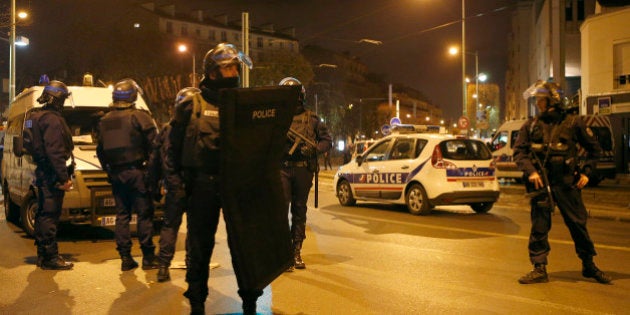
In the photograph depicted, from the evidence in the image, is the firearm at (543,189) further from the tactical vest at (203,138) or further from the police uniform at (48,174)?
the police uniform at (48,174)

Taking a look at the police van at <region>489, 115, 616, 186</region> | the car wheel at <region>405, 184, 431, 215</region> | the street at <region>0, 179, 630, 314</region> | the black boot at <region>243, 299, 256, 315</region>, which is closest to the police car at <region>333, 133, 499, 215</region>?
the car wheel at <region>405, 184, 431, 215</region>

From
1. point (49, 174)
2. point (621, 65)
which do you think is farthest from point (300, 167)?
point (621, 65)

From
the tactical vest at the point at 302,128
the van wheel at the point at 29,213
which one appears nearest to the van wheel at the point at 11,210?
the van wheel at the point at 29,213

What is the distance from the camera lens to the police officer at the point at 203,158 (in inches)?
159

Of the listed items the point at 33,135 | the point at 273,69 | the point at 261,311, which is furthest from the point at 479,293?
the point at 273,69

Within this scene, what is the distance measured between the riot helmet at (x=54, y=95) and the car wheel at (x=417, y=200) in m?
6.98

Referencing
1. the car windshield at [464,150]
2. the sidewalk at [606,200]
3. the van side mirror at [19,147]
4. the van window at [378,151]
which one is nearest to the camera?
the van side mirror at [19,147]

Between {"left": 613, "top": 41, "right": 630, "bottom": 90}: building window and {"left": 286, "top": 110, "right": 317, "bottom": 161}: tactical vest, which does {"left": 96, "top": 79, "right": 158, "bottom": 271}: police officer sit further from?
{"left": 613, "top": 41, "right": 630, "bottom": 90}: building window

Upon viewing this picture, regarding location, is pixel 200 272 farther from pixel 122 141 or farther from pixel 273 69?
pixel 273 69

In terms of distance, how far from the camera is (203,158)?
159 inches

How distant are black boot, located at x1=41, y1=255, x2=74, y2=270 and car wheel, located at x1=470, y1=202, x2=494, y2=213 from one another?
8.17 metres

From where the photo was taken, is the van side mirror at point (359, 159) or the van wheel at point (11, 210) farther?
the van side mirror at point (359, 159)

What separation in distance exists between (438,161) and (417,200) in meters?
0.90

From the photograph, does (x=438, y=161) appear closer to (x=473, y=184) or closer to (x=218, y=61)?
(x=473, y=184)
